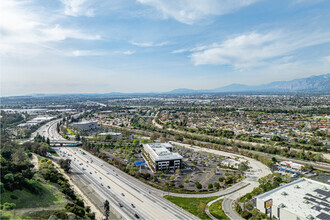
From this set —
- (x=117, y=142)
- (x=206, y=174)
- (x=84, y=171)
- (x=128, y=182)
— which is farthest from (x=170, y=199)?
(x=117, y=142)

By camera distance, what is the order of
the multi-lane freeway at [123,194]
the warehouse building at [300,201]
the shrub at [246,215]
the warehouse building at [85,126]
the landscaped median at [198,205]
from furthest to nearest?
the warehouse building at [85,126] → the multi-lane freeway at [123,194] → the landscaped median at [198,205] → the shrub at [246,215] → the warehouse building at [300,201]

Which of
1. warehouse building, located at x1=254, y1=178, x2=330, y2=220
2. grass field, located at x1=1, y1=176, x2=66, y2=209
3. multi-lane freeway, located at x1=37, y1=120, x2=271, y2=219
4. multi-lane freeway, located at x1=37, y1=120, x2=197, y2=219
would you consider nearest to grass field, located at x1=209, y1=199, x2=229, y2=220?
multi-lane freeway, located at x1=37, y1=120, x2=271, y2=219

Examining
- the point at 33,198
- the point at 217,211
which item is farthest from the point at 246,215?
the point at 33,198

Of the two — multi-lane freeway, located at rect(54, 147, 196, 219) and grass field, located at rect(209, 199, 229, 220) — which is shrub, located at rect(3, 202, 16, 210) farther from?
grass field, located at rect(209, 199, 229, 220)

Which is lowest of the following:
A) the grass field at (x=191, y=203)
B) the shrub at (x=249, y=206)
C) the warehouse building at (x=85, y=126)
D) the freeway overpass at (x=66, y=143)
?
the freeway overpass at (x=66, y=143)

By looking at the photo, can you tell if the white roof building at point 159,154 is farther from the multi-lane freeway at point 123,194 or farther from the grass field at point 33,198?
the grass field at point 33,198

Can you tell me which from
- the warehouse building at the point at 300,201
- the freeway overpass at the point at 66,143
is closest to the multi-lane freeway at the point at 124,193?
the warehouse building at the point at 300,201

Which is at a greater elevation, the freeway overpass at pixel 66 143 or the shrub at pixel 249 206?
the shrub at pixel 249 206

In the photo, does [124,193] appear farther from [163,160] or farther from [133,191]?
[163,160]
